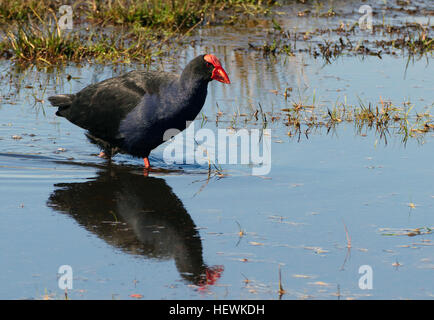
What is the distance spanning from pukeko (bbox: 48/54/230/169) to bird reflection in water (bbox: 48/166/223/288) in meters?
0.39

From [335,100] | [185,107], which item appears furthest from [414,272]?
[335,100]

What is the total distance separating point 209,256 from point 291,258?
1.67ft

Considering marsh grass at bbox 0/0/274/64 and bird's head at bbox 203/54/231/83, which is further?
marsh grass at bbox 0/0/274/64

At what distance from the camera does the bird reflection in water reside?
547 centimetres

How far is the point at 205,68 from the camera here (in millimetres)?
7711

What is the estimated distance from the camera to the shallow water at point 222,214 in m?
5.08

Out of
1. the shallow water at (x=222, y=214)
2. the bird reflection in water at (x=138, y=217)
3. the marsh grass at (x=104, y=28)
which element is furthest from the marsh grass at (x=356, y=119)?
the marsh grass at (x=104, y=28)

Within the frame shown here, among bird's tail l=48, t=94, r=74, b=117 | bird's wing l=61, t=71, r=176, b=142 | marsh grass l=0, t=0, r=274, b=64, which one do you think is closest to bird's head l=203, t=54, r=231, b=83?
bird's wing l=61, t=71, r=176, b=142

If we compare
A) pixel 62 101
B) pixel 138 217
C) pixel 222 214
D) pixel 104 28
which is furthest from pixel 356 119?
pixel 104 28

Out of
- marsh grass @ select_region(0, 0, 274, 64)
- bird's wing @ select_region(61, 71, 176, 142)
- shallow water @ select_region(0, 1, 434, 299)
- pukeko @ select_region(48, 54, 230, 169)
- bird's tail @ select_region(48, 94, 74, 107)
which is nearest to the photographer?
shallow water @ select_region(0, 1, 434, 299)

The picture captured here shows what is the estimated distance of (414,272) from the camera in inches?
208

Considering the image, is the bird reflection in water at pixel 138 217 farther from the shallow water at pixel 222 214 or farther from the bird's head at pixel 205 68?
the bird's head at pixel 205 68

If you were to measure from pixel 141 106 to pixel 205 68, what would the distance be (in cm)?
66

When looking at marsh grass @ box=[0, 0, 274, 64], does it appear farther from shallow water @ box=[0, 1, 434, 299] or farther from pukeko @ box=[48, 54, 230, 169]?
pukeko @ box=[48, 54, 230, 169]
